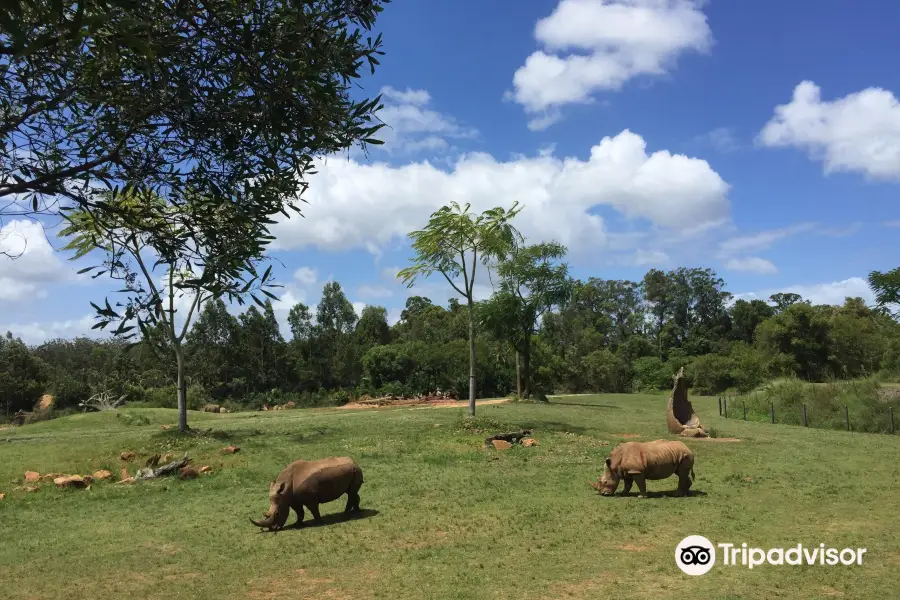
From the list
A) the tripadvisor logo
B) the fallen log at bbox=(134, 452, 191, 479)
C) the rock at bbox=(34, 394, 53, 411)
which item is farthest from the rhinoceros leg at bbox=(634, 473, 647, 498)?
the rock at bbox=(34, 394, 53, 411)

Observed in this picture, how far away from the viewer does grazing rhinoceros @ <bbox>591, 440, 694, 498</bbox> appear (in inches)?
411

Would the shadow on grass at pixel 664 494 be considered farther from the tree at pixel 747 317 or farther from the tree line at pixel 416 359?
the tree at pixel 747 317

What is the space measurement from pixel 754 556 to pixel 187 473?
39.2ft

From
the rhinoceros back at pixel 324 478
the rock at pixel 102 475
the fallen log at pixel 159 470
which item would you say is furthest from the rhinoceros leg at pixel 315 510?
the rock at pixel 102 475

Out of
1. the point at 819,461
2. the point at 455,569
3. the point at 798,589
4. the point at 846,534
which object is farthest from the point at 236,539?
the point at 819,461

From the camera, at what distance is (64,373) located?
45.3 metres

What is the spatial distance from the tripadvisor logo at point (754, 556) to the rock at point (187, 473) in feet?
36.2

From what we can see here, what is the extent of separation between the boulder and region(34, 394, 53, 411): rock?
35823mm

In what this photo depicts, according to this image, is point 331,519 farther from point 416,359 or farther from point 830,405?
point 416,359

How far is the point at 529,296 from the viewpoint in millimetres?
34531

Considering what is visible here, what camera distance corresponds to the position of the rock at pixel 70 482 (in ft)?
45.1

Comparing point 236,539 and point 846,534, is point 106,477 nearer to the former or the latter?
point 236,539

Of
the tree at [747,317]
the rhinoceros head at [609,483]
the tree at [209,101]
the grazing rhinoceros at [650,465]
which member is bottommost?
the rhinoceros head at [609,483]

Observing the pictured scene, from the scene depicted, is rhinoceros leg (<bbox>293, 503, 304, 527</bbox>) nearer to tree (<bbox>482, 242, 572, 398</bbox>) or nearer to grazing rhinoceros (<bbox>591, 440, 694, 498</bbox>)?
grazing rhinoceros (<bbox>591, 440, 694, 498</bbox>)
